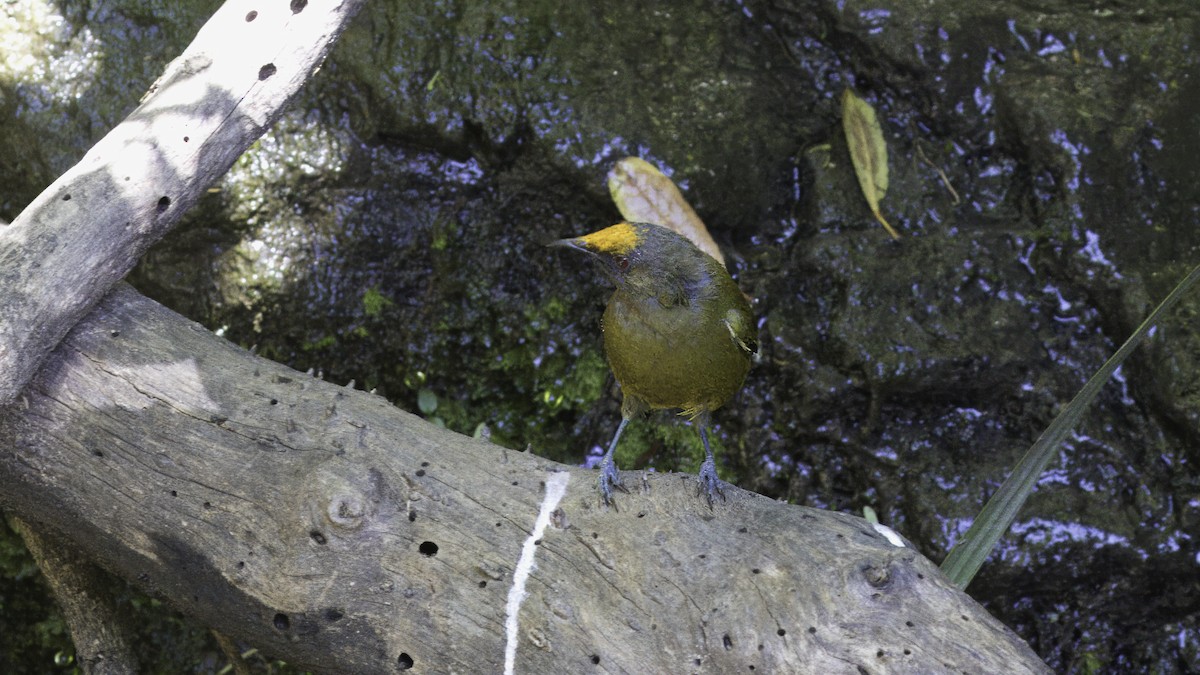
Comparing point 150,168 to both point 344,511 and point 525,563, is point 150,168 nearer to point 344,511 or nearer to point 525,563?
point 344,511

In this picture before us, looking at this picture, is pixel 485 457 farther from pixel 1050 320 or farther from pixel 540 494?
pixel 1050 320

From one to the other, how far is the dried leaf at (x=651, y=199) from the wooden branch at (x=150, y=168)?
1.32 metres

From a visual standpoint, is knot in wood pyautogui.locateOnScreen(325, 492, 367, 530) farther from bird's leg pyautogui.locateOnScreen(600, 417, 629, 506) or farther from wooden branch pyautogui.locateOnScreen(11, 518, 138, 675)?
wooden branch pyautogui.locateOnScreen(11, 518, 138, 675)

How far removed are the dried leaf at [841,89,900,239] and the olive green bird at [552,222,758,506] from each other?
1.16 metres

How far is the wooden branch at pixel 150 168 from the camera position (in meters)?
2.69

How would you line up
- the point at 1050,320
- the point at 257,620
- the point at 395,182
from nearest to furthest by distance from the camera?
1. the point at 257,620
2. the point at 1050,320
3. the point at 395,182

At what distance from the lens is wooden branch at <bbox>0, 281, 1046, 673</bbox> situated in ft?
7.88

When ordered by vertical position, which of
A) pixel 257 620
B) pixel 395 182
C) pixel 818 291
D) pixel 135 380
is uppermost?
pixel 818 291

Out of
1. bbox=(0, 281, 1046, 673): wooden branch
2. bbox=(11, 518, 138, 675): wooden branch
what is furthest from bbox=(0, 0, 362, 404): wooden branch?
bbox=(11, 518, 138, 675): wooden branch

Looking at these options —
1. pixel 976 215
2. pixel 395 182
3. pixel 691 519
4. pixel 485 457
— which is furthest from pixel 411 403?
pixel 976 215

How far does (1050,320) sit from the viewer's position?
392 cm

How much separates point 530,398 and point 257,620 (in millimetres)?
1764

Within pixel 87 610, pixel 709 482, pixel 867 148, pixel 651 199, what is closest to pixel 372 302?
pixel 651 199

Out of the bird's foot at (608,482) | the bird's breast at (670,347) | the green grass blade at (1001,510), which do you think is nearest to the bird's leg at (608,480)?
the bird's foot at (608,482)
